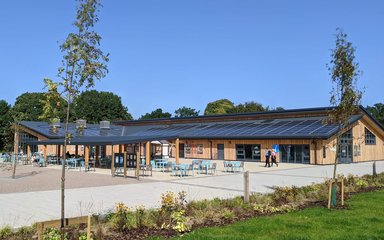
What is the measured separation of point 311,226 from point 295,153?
29727 mm

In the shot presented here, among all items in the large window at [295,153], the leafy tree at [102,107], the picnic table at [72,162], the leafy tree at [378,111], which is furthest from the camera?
the leafy tree at [102,107]

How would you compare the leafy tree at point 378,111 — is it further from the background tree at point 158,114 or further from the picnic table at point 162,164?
the picnic table at point 162,164

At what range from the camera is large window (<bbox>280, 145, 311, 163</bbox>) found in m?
36.3

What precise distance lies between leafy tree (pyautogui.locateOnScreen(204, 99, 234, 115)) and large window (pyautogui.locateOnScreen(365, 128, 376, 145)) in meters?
44.4

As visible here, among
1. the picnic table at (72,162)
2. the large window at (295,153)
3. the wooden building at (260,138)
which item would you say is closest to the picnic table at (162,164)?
the wooden building at (260,138)

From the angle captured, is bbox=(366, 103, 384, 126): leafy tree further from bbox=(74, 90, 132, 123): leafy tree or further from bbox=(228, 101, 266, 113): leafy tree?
bbox=(74, 90, 132, 123): leafy tree

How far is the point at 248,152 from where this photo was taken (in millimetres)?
41188

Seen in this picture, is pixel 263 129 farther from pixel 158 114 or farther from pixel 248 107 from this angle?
pixel 158 114

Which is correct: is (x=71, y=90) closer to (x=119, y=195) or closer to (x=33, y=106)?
(x=119, y=195)

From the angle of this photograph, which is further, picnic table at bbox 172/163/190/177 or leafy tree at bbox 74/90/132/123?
leafy tree at bbox 74/90/132/123

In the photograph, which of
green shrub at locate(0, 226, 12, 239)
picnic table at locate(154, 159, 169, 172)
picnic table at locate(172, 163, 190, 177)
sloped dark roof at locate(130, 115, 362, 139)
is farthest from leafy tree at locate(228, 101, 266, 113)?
green shrub at locate(0, 226, 12, 239)

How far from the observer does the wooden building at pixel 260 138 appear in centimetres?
3553

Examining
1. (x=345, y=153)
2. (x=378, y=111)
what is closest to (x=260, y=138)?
(x=345, y=153)

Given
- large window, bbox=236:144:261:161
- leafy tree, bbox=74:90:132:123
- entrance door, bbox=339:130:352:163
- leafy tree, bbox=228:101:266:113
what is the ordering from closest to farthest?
1. entrance door, bbox=339:130:352:163
2. large window, bbox=236:144:261:161
3. leafy tree, bbox=228:101:266:113
4. leafy tree, bbox=74:90:132:123
